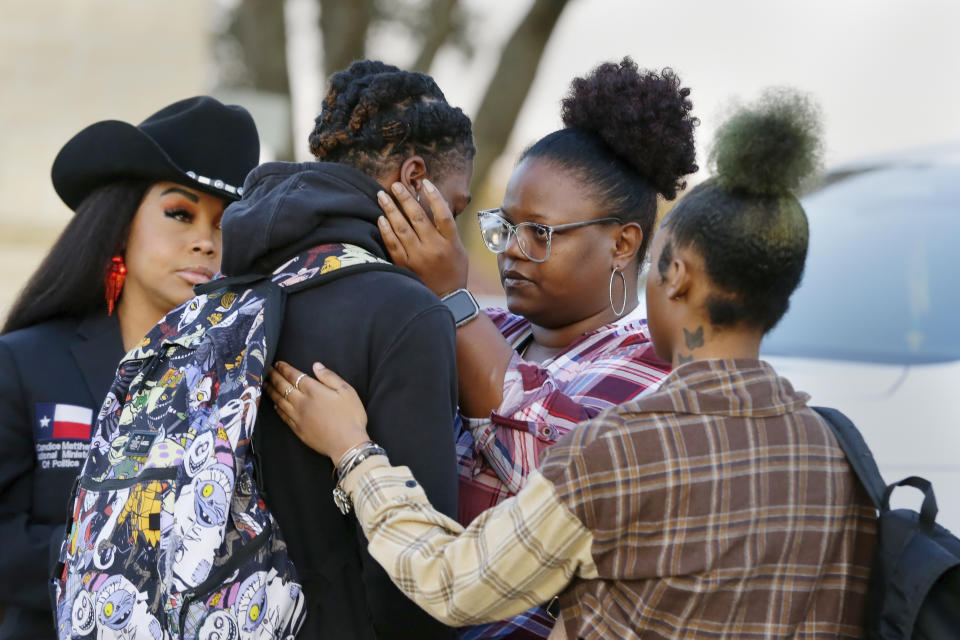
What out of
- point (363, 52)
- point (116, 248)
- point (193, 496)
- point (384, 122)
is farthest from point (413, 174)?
point (363, 52)

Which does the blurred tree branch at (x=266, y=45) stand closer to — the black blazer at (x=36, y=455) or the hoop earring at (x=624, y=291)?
the black blazer at (x=36, y=455)

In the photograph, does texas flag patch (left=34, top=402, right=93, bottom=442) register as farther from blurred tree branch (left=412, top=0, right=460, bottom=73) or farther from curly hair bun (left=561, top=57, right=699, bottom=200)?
blurred tree branch (left=412, top=0, right=460, bottom=73)

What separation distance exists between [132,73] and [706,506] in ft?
19.8

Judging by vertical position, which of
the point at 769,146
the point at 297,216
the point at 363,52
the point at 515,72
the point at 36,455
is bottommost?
the point at 36,455

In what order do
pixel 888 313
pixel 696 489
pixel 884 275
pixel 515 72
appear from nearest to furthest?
pixel 696 489, pixel 888 313, pixel 884 275, pixel 515 72

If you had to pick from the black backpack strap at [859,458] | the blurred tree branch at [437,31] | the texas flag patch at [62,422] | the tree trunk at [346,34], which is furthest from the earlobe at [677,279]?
the blurred tree branch at [437,31]

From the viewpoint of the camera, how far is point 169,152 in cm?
281

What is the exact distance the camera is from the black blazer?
2422 millimetres

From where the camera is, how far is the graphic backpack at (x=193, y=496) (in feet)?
5.56

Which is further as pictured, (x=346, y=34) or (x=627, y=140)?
(x=346, y=34)

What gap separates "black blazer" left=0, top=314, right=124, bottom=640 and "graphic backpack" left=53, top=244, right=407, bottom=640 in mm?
544

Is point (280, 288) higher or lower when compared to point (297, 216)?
lower

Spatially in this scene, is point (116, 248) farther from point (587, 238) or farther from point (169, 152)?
point (587, 238)

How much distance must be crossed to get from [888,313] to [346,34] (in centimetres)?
716
